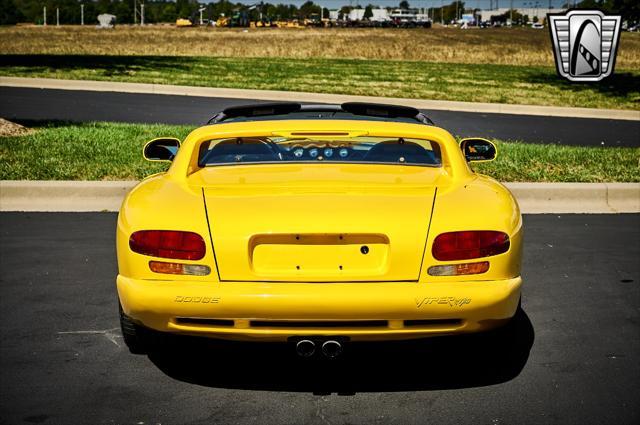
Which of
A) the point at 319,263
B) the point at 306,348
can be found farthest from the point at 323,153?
the point at 306,348

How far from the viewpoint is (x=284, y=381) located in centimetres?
445

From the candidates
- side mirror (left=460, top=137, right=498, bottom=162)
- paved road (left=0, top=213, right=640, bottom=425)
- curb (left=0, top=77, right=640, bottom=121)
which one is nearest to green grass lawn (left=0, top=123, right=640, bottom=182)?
paved road (left=0, top=213, right=640, bottom=425)

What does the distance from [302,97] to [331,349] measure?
19.0m

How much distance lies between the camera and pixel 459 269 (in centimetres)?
400

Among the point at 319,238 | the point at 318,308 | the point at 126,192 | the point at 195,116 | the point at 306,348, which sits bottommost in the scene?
the point at 195,116

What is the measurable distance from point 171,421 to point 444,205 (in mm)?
1537

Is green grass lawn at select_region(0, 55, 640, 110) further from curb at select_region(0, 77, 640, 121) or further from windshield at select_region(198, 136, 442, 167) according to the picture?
windshield at select_region(198, 136, 442, 167)

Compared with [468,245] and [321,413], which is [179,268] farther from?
[468,245]

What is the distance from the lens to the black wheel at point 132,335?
439cm

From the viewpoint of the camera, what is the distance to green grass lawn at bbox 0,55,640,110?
24094 mm

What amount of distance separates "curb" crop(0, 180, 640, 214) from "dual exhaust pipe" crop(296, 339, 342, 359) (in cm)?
589

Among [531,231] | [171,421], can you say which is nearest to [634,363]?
[171,421]

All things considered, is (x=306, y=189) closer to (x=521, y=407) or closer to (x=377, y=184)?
(x=377, y=184)

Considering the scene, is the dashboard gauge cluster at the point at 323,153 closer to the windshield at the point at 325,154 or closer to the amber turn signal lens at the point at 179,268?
the windshield at the point at 325,154
